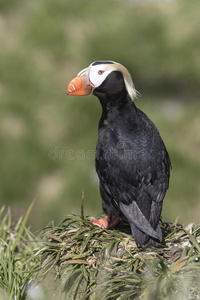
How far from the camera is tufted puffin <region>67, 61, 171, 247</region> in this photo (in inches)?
149

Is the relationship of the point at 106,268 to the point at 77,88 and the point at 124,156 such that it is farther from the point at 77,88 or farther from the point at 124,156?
the point at 77,88

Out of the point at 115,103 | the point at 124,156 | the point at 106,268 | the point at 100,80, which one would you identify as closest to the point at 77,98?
the point at 115,103

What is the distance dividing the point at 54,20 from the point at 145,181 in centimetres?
471

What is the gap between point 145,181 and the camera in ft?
12.5

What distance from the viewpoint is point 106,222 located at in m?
3.92

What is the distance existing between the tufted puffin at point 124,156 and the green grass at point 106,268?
196 mm

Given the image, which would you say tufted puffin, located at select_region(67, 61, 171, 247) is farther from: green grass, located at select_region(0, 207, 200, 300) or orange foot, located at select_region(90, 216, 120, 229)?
green grass, located at select_region(0, 207, 200, 300)

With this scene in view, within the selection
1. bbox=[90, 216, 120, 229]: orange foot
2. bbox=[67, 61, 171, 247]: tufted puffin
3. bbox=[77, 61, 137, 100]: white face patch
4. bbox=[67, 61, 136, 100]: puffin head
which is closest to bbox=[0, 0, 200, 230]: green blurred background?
bbox=[90, 216, 120, 229]: orange foot

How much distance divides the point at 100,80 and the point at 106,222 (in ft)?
3.49

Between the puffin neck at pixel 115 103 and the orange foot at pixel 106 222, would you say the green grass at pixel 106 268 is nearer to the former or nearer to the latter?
the orange foot at pixel 106 222

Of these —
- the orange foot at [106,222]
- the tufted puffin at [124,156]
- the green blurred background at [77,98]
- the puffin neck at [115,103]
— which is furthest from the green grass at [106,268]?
the green blurred background at [77,98]

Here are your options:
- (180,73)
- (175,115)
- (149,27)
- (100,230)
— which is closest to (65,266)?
(100,230)

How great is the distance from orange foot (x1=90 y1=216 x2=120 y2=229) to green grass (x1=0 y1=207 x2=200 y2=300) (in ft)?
0.23

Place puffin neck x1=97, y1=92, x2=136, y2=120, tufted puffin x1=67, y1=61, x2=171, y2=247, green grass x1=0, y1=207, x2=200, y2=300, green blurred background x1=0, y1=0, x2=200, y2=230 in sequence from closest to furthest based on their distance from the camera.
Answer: green grass x1=0, y1=207, x2=200, y2=300, tufted puffin x1=67, y1=61, x2=171, y2=247, puffin neck x1=97, y1=92, x2=136, y2=120, green blurred background x1=0, y1=0, x2=200, y2=230
